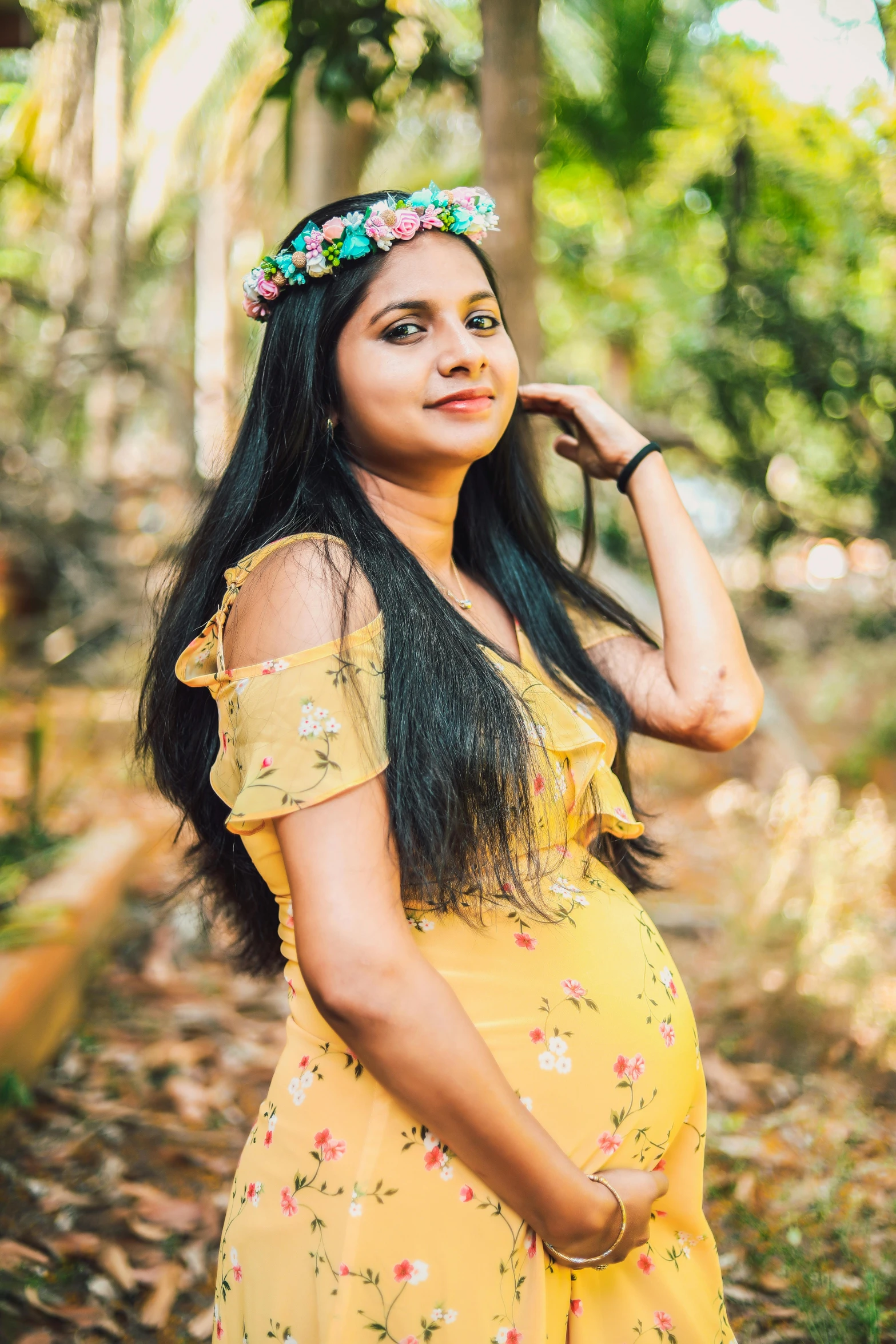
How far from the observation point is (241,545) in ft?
4.84

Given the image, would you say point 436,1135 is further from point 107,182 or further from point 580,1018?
point 107,182

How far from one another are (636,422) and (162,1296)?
11.9 ft

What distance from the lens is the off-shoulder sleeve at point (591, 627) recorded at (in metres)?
1.83

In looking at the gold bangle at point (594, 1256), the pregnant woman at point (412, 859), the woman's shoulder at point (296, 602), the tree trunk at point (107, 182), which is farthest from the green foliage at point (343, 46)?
the tree trunk at point (107, 182)

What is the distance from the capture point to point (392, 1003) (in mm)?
1118

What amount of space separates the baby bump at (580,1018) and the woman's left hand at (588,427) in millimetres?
821

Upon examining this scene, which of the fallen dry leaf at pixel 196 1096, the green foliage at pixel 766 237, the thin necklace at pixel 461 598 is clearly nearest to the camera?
the thin necklace at pixel 461 598

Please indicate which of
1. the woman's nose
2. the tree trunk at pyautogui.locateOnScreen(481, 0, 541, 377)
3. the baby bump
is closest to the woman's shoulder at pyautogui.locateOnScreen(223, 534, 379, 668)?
the woman's nose

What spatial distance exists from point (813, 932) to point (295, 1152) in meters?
2.35

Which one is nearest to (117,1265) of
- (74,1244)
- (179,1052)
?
(74,1244)

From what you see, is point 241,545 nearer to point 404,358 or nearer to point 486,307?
point 404,358

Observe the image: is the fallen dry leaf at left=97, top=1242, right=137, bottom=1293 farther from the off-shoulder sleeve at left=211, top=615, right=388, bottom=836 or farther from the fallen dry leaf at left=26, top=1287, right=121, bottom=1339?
the off-shoulder sleeve at left=211, top=615, right=388, bottom=836

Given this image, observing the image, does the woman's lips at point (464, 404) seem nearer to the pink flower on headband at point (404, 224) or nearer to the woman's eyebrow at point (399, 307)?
the woman's eyebrow at point (399, 307)

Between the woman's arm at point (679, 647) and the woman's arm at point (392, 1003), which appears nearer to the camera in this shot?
the woman's arm at point (392, 1003)
